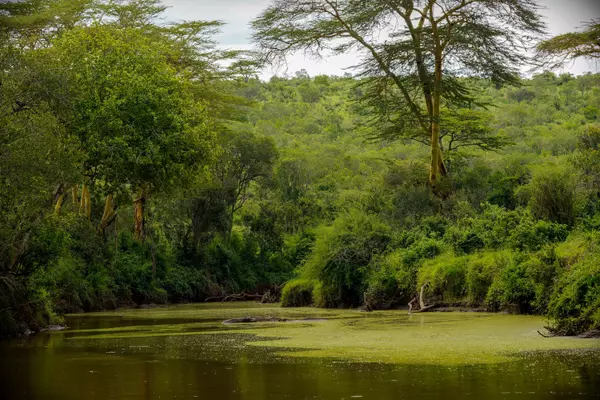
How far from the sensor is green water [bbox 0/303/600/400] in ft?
25.6

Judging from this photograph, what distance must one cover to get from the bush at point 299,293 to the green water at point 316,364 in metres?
10.4

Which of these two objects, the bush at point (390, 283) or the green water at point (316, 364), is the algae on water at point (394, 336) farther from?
the bush at point (390, 283)

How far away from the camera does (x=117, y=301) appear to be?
32312 millimetres

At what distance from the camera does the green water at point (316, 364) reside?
7.80 metres

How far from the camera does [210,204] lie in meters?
44.2

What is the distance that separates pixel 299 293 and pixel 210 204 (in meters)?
18.1

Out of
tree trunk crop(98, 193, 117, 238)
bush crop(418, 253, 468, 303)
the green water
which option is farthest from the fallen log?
the green water

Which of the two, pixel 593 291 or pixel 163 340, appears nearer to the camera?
pixel 593 291

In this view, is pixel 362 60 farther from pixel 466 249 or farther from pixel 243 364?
pixel 243 364

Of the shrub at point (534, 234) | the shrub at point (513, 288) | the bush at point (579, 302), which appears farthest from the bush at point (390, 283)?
the bush at point (579, 302)

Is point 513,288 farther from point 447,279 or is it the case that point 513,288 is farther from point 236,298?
point 236,298

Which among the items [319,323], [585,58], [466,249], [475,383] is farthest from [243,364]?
[585,58]

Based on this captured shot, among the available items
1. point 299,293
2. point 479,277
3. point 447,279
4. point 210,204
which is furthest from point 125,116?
point 210,204

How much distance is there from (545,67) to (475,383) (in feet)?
60.5
